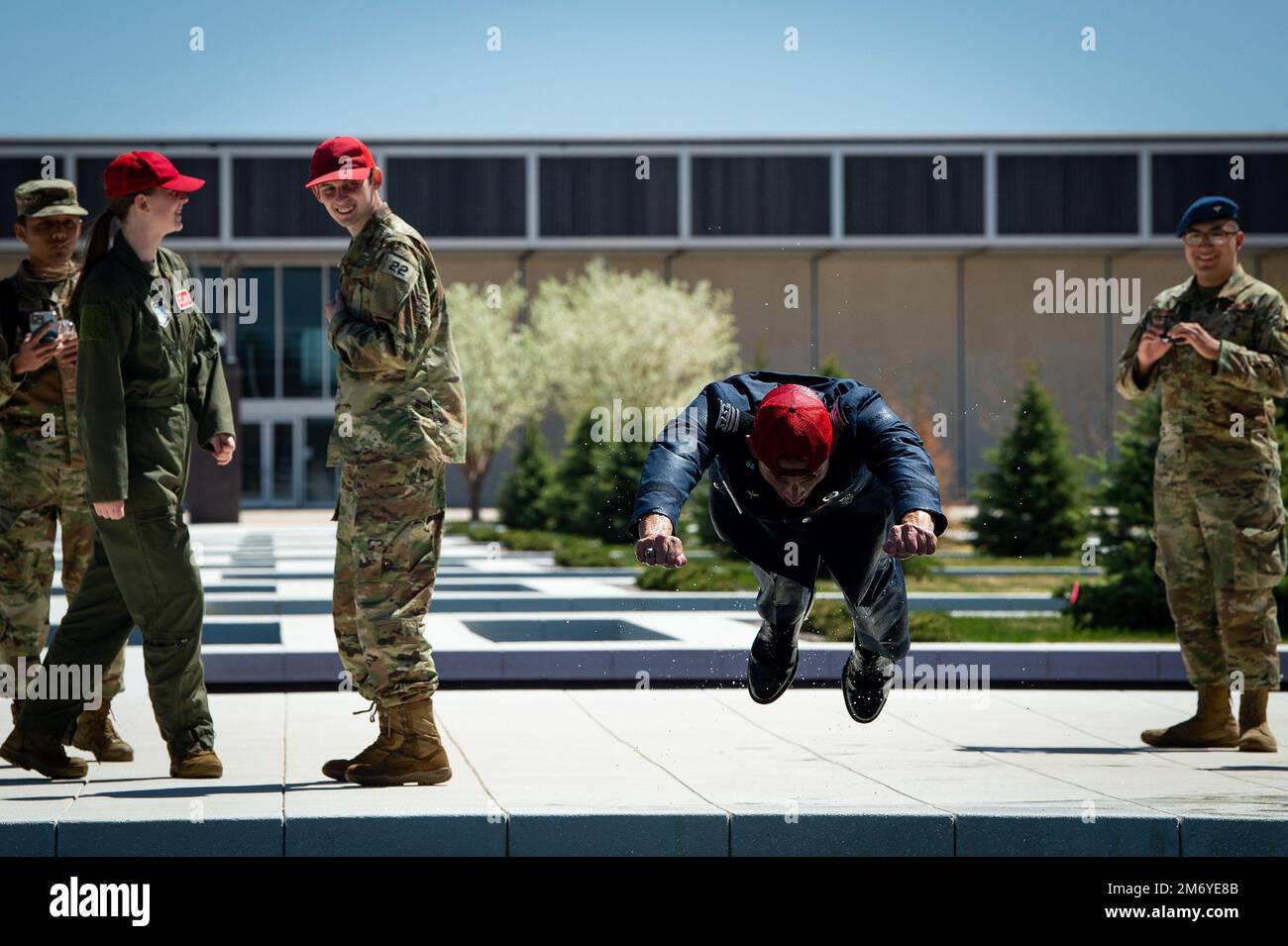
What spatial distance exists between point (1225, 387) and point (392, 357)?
3858 mm

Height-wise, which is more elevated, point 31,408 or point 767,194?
point 767,194

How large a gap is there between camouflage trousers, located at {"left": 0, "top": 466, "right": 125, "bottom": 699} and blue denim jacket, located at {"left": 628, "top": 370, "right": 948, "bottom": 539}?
416 cm

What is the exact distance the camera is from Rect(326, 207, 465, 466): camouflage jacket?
6184 millimetres

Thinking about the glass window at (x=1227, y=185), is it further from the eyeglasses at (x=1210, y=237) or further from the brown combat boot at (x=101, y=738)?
the brown combat boot at (x=101, y=738)

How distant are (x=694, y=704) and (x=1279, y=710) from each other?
324 cm

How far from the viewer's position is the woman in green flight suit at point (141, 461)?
654cm

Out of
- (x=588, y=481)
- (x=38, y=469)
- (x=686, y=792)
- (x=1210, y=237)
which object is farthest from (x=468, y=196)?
(x=686, y=792)

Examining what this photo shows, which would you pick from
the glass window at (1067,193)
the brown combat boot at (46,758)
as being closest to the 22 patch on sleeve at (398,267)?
the brown combat boot at (46,758)

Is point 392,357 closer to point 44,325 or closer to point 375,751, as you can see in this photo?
point 375,751

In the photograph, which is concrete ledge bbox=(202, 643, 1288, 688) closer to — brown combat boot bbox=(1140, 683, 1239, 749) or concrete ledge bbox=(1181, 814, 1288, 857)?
brown combat boot bbox=(1140, 683, 1239, 749)

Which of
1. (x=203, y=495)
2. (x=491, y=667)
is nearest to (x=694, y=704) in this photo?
(x=491, y=667)

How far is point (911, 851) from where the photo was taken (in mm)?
5734

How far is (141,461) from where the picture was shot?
6.65 meters

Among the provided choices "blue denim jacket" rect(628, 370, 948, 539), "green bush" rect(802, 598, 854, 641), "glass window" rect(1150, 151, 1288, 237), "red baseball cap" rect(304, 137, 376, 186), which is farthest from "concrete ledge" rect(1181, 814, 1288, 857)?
"glass window" rect(1150, 151, 1288, 237)
